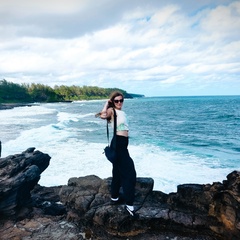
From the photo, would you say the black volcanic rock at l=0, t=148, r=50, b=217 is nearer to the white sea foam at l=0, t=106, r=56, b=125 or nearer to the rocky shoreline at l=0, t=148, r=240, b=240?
the rocky shoreline at l=0, t=148, r=240, b=240

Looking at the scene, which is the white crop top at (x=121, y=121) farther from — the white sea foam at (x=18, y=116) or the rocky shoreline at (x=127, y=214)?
the white sea foam at (x=18, y=116)

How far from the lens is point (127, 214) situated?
17.1 ft

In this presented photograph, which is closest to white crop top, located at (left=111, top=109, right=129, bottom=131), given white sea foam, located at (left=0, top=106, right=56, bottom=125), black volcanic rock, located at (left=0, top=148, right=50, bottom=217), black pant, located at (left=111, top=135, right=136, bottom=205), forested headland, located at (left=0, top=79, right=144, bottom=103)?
black pant, located at (left=111, top=135, right=136, bottom=205)

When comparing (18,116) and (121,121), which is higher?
(121,121)

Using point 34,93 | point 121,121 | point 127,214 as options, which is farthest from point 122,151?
point 34,93

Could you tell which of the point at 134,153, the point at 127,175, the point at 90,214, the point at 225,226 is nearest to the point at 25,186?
the point at 90,214

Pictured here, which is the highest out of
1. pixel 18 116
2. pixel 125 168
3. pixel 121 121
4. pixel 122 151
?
pixel 121 121

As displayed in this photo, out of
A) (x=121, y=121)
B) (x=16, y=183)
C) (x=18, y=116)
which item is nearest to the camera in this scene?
(x=121, y=121)

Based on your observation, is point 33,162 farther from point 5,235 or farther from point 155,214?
point 155,214

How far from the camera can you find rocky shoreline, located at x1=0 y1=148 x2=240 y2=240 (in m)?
5.00

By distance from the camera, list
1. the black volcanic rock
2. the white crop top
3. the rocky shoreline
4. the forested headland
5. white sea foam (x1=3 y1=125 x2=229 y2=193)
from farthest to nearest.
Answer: the forested headland, white sea foam (x1=3 y1=125 x2=229 y2=193), the black volcanic rock, the white crop top, the rocky shoreline

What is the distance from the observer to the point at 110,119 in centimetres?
522

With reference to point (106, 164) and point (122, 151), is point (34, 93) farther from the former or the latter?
point (122, 151)

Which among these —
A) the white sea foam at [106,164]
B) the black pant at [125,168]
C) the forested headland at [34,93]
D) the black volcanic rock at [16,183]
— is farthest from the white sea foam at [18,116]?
the forested headland at [34,93]
